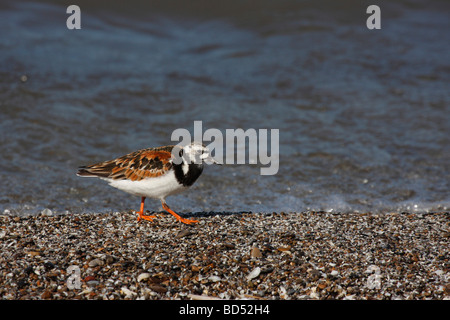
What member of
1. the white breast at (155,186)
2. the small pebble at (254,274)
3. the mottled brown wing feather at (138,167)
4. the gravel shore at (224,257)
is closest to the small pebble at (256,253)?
the gravel shore at (224,257)

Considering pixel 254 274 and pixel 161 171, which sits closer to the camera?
pixel 254 274

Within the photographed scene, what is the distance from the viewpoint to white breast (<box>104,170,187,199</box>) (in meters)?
5.34

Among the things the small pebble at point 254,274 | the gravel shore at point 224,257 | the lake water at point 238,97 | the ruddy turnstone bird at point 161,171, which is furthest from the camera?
the lake water at point 238,97

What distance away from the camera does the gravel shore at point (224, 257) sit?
4273mm

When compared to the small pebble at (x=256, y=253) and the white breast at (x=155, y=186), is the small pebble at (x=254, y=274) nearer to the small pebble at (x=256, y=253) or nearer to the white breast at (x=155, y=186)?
the small pebble at (x=256, y=253)

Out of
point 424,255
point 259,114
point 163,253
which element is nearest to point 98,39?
point 259,114

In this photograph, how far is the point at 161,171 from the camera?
5363 mm

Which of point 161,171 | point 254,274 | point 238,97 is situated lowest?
point 254,274

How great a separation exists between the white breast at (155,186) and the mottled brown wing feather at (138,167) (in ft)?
0.14

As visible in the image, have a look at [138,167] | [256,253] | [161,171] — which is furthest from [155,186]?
[256,253]

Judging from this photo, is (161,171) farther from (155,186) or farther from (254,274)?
(254,274)

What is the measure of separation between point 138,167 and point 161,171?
0.29 metres

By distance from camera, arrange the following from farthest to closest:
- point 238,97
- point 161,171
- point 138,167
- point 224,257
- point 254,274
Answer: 1. point 238,97
2. point 138,167
3. point 161,171
4. point 224,257
5. point 254,274

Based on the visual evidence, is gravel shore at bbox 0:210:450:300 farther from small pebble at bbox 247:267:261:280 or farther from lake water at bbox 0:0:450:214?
lake water at bbox 0:0:450:214
